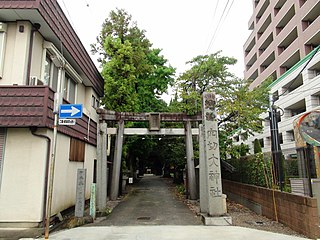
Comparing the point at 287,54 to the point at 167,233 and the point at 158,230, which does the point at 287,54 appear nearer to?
the point at 158,230

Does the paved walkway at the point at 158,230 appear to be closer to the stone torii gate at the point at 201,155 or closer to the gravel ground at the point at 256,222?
the gravel ground at the point at 256,222

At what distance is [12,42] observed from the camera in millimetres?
8266

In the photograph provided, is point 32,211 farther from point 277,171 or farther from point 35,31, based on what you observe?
point 277,171

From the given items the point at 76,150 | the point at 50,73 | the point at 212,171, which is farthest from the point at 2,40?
the point at 212,171

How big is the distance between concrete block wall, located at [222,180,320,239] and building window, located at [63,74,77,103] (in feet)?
30.5

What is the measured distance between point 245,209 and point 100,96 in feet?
35.4

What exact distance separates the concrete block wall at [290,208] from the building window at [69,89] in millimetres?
9300

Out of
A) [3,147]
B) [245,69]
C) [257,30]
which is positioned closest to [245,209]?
[3,147]

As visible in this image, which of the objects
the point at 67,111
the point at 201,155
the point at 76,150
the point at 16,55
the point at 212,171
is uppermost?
the point at 16,55

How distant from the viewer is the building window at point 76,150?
422 inches

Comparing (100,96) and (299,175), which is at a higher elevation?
(100,96)

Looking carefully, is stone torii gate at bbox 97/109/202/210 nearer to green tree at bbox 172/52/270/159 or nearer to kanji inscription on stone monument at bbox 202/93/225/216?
green tree at bbox 172/52/270/159

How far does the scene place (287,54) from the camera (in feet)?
96.6

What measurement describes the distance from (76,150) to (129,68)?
697cm
